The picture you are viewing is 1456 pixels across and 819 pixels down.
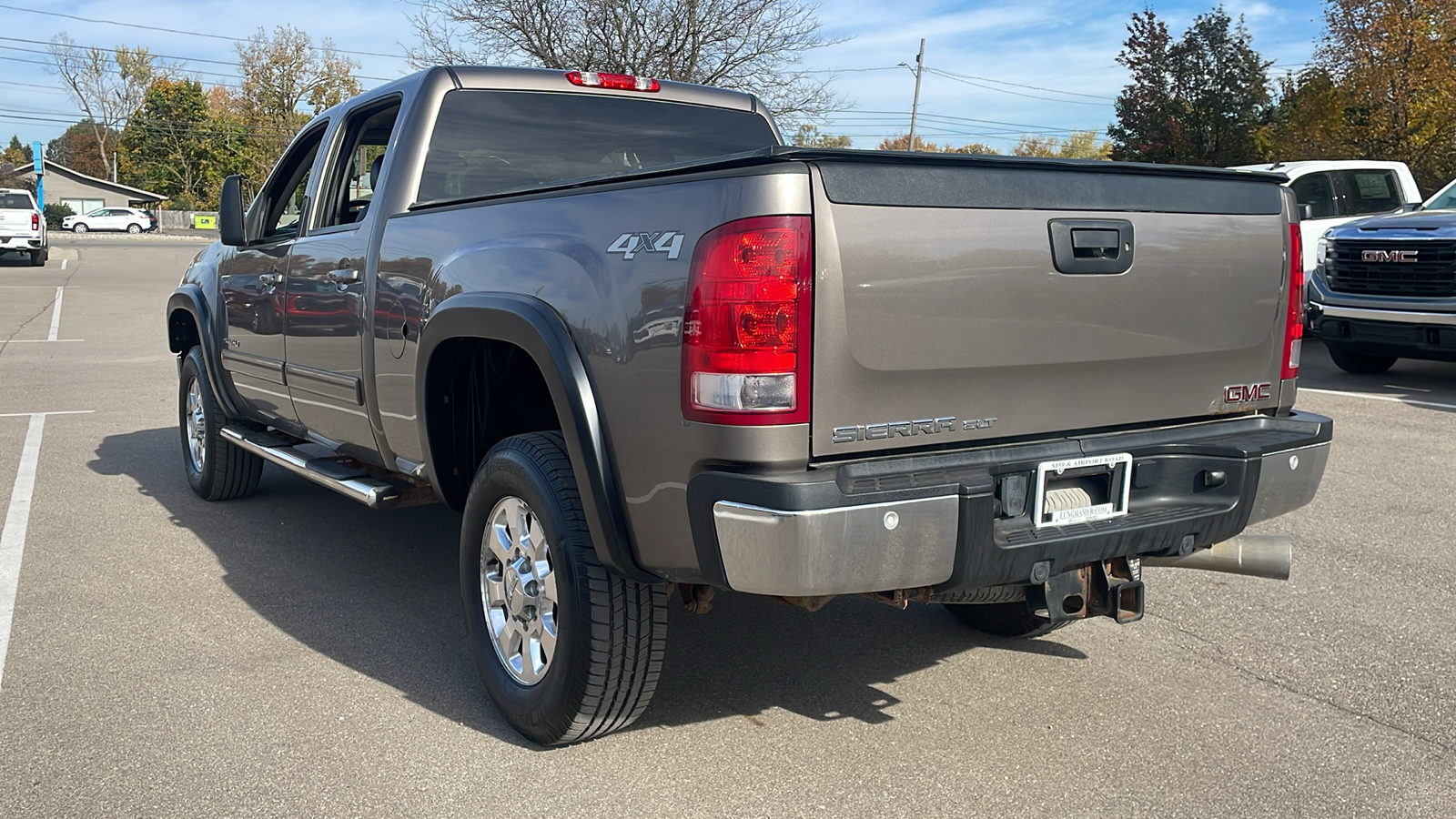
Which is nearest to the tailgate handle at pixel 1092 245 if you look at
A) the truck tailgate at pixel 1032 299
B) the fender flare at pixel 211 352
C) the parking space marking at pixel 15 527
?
the truck tailgate at pixel 1032 299

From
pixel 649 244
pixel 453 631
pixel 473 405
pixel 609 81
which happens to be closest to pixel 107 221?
pixel 609 81

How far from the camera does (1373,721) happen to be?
3709 millimetres

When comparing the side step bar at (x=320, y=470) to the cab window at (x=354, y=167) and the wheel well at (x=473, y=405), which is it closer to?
the wheel well at (x=473, y=405)

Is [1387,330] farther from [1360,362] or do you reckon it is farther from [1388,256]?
[1360,362]

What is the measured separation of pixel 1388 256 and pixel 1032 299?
8733mm

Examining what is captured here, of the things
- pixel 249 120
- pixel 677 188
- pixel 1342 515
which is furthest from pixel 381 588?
pixel 249 120

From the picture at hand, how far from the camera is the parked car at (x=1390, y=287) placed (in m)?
9.98

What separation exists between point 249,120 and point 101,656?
8026cm

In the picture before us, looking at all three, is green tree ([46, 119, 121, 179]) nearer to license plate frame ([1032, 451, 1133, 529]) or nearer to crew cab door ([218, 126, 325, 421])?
crew cab door ([218, 126, 325, 421])

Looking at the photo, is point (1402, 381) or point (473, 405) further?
point (1402, 381)

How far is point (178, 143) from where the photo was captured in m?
85.9

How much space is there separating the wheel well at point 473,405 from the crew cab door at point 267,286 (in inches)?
60.5

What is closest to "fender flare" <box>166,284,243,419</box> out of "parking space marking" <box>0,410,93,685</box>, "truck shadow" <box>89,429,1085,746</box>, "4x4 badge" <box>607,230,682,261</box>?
"truck shadow" <box>89,429,1085,746</box>

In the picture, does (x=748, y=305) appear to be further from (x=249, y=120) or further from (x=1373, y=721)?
(x=249, y=120)
